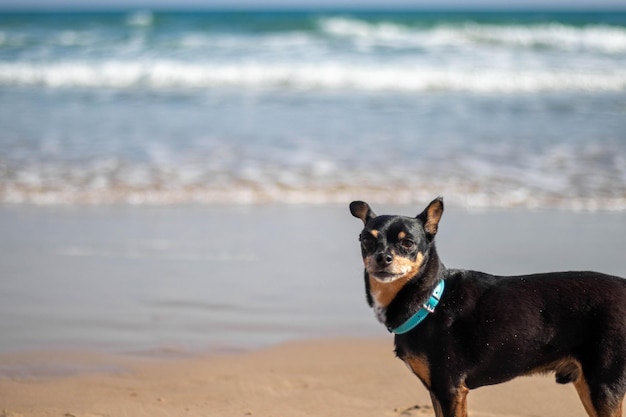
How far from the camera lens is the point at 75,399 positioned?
439 cm

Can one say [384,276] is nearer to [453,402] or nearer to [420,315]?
[420,315]

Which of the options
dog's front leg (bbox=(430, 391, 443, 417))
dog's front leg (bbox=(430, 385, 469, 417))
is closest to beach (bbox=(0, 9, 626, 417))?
dog's front leg (bbox=(430, 391, 443, 417))

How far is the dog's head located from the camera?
3553 millimetres

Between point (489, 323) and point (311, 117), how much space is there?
34.2ft

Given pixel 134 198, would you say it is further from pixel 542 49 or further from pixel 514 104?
pixel 542 49

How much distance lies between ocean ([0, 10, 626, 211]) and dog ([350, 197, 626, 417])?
456 centimetres

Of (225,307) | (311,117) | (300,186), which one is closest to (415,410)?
(225,307)

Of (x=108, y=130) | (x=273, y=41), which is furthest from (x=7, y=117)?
(x=273, y=41)

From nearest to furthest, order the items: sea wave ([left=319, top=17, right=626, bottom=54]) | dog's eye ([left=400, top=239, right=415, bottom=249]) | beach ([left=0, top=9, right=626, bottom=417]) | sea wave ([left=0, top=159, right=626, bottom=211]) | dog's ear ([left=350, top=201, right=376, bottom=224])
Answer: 1. dog's eye ([left=400, top=239, right=415, bottom=249])
2. dog's ear ([left=350, top=201, right=376, bottom=224])
3. beach ([left=0, top=9, right=626, bottom=417])
4. sea wave ([left=0, top=159, right=626, bottom=211])
5. sea wave ([left=319, top=17, right=626, bottom=54])

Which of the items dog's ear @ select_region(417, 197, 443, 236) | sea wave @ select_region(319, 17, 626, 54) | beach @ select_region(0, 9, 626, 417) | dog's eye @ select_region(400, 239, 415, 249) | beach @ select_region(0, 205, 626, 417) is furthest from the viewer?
sea wave @ select_region(319, 17, 626, 54)

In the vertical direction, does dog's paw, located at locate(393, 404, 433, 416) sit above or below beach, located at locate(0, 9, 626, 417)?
below

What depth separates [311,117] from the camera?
1384cm

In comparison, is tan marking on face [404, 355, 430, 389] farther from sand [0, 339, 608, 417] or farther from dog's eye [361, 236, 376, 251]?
sand [0, 339, 608, 417]

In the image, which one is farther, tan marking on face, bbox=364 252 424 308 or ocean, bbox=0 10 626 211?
ocean, bbox=0 10 626 211
